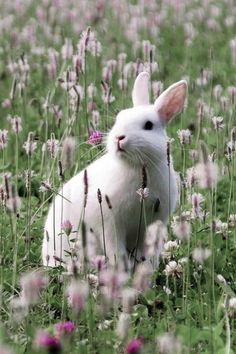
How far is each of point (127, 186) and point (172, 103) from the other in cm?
54

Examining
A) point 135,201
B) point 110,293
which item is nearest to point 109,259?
point 135,201

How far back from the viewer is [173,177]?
16.7ft

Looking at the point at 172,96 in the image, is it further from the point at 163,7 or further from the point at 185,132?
the point at 163,7

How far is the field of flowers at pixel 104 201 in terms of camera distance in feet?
12.3

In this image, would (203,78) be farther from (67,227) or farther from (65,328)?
(65,328)

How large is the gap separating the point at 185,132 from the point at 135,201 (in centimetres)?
47

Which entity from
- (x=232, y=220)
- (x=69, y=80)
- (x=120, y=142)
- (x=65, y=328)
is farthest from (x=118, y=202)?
(x=69, y=80)

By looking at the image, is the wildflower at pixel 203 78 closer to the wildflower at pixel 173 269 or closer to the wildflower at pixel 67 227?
the wildflower at pixel 173 269

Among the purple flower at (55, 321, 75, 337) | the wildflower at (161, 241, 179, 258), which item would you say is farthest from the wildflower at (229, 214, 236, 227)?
the purple flower at (55, 321, 75, 337)

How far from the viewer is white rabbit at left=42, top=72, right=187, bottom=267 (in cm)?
482

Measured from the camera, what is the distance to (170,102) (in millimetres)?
5199

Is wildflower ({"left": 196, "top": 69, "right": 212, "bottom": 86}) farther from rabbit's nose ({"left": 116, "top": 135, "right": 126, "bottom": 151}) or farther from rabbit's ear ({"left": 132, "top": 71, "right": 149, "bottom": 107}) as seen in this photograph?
rabbit's nose ({"left": 116, "top": 135, "right": 126, "bottom": 151})

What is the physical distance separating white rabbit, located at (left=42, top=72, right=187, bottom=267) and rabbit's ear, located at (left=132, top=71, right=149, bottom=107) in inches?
6.1

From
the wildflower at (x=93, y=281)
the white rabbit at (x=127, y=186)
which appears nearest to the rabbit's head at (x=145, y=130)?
the white rabbit at (x=127, y=186)
